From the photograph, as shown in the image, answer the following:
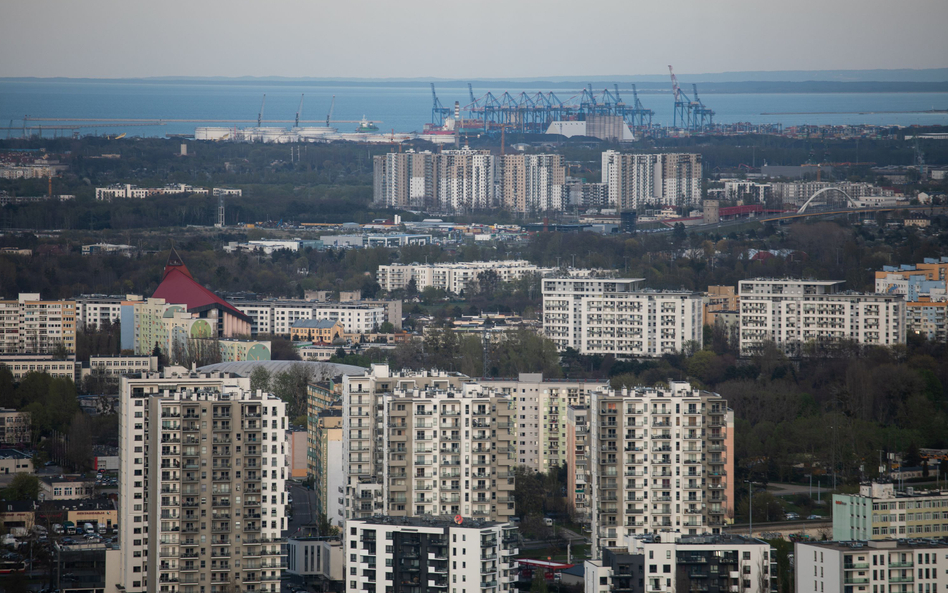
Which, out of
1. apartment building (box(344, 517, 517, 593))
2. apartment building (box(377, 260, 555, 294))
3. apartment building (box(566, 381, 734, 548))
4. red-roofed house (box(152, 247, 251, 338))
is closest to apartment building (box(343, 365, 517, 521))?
apartment building (box(566, 381, 734, 548))

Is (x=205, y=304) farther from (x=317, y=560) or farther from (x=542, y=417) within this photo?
(x=317, y=560)

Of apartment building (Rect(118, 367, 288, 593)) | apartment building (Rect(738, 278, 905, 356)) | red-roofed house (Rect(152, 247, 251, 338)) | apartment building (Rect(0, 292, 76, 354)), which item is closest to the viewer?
apartment building (Rect(118, 367, 288, 593))

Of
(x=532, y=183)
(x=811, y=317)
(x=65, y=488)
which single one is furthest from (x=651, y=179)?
(x=65, y=488)

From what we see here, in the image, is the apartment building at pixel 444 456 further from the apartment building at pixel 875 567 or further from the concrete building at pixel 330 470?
the apartment building at pixel 875 567

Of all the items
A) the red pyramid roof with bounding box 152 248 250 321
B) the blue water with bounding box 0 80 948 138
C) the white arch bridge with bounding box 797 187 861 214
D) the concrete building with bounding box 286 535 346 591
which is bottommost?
the concrete building with bounding box 286 535 346 591

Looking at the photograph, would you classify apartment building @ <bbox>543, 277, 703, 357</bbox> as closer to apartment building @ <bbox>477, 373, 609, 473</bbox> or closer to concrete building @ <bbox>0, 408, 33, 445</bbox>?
apartment building @ <bbox>477, 373, 609, 473</bbox>

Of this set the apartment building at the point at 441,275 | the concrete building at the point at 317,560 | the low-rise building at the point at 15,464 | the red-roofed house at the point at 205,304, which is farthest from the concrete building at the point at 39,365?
the concrete building at the point at 317,560
